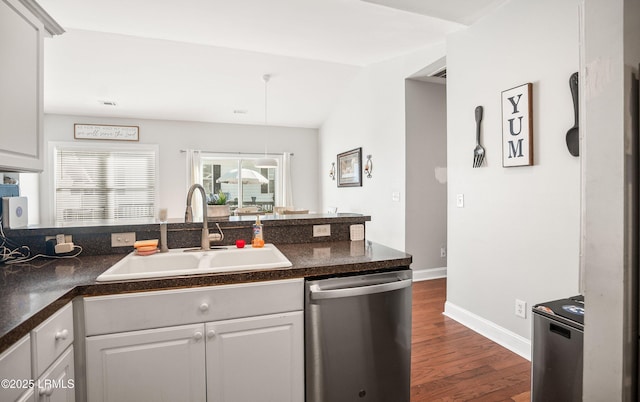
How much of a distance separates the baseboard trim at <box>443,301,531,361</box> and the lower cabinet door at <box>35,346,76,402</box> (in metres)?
2.50

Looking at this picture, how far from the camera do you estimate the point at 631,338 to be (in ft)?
2.59

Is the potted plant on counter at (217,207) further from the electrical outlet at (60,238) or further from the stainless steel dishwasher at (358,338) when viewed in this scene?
the stainless steel dishwasher at (358,338)

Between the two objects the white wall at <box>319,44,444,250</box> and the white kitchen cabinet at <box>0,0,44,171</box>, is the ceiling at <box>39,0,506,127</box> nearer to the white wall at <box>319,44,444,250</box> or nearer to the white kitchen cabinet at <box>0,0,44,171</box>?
the white wall at <box>319,44,444,250</box>

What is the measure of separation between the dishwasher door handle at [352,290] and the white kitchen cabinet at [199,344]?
0.07 meters

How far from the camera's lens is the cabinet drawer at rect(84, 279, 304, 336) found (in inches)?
45.5

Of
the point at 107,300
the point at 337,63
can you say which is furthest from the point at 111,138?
the point at 107,300

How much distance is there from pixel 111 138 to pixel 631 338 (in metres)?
6.47

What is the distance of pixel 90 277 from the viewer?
1.24m

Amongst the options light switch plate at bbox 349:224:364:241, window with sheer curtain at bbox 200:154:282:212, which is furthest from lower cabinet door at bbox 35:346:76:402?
window with sheer curtain at bbox 200:154:282:212

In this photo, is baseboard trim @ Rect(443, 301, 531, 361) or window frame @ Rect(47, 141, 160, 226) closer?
baseboard trim @ Rect(443, 301, 531, 361)

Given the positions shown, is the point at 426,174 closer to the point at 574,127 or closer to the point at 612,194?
the point at 574,127

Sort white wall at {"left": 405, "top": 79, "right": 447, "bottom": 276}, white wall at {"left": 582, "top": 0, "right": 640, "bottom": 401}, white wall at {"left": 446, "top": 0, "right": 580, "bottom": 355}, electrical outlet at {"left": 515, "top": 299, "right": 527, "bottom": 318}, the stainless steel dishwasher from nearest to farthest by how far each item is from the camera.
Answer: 1. white wall at {"left": 582, "top": 0, "right": 640, "bottom": 401}
2. the stainless steel dishwasher
3. white wall at {"left": 446, "top": 0, "right": 580, "bottom": 355}
4. electrical outlet at {"left": 515, "top": 299, "right": 527, "bottom": 318}
5. white wall at {"left": 405, "top": 79, "right": 447, "bottom": 276}

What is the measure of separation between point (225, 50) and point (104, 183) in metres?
3.32

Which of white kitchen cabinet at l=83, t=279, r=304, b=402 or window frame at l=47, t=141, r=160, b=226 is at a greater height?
window frame at l=47, t=141, r=160, b=226
